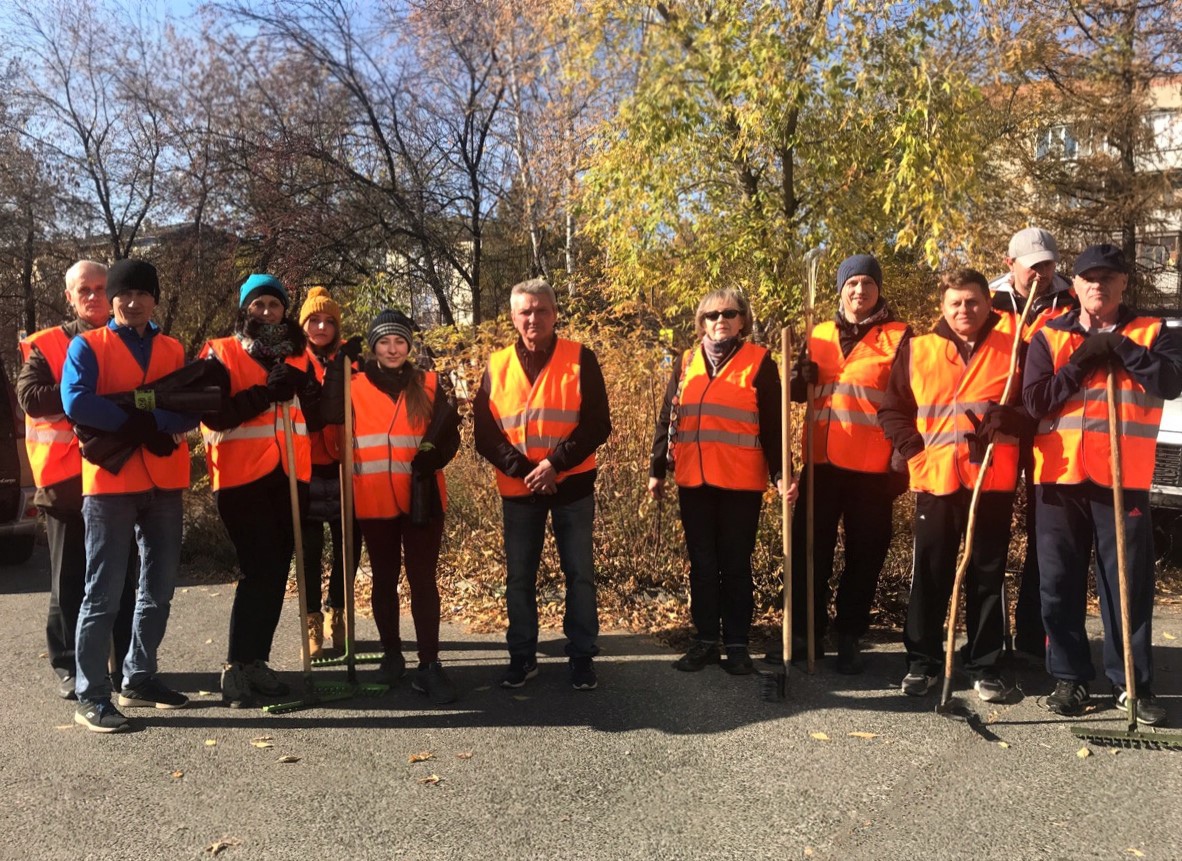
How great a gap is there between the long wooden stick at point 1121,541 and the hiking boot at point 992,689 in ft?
1.75

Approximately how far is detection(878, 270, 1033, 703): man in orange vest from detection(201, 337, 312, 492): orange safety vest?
9.92 ft

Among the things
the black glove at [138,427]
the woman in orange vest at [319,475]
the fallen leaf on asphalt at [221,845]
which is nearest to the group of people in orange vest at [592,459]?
the black glove at [138,427]

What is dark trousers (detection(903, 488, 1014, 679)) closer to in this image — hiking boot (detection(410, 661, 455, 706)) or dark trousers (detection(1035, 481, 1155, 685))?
dark trousers (detection(1035, 481, 1155, 685))

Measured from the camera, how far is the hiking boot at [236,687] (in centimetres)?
436

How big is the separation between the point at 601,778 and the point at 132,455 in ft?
8.39

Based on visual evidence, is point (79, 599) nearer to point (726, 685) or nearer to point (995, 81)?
point (726, 685)

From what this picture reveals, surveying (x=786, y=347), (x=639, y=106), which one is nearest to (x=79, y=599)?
(x=786, y=347)

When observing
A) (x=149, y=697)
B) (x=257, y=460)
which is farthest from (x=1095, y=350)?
(x=149, y=697)

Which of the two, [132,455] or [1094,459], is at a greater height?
[132,455]

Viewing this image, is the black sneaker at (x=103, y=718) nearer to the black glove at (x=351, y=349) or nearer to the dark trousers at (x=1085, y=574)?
the black glove at (x=351, y=349)

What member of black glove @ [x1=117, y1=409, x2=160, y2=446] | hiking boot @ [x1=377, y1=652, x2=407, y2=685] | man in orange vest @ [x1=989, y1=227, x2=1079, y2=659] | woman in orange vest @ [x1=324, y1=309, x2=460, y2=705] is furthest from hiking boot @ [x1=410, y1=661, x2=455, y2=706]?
man in orange vest @ [x1=989, y1=227, x2=1079, y2=659]

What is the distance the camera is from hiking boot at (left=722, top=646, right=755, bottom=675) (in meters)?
4.70

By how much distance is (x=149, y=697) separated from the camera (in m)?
4.35

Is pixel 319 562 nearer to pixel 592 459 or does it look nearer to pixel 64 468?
pixel 64 468
